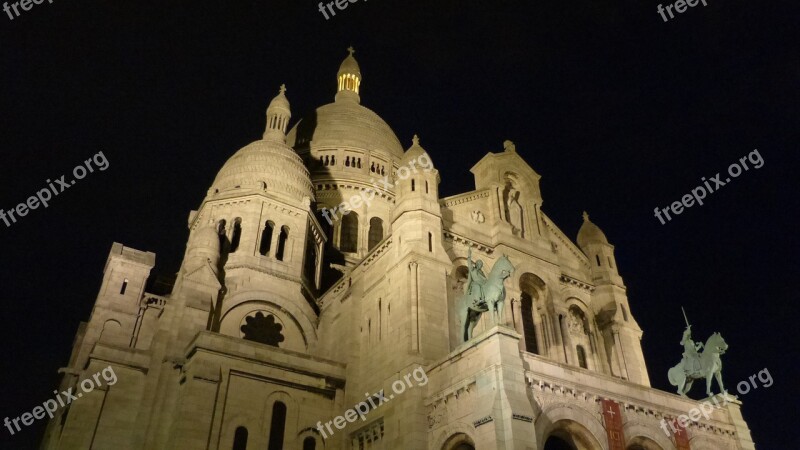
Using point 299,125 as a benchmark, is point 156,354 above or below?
below

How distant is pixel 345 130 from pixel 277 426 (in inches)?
1314

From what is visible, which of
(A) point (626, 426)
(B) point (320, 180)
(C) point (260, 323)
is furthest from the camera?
(B) point (320, 180)

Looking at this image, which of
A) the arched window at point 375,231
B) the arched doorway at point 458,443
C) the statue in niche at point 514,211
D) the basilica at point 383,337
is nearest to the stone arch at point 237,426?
the basilica at point 383,337

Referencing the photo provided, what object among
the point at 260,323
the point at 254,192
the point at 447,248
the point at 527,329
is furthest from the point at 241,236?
A: the point at 527,329

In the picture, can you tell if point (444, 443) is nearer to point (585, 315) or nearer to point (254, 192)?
point (585, 315)

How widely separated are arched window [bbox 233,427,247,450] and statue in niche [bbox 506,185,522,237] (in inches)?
690

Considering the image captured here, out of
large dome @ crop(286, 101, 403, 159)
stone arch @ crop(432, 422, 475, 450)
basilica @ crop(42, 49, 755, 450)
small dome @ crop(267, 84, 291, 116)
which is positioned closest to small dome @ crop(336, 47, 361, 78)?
large dome @ crop(286, 101, 403, 159)

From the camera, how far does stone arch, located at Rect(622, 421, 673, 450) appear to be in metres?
23.8

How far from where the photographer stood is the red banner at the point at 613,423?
22953 mm

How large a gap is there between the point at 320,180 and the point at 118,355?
83.9 feet

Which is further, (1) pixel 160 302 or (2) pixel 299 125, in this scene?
(2) pixel 299 125

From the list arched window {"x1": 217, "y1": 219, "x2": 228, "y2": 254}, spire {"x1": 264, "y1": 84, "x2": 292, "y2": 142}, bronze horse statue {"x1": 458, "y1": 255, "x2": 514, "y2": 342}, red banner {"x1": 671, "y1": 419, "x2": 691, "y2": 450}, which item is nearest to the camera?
bronze horse statue {"x1": 458, "y1": 255, "x2": 514, "y2": 342}

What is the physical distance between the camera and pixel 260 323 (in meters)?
34.3
